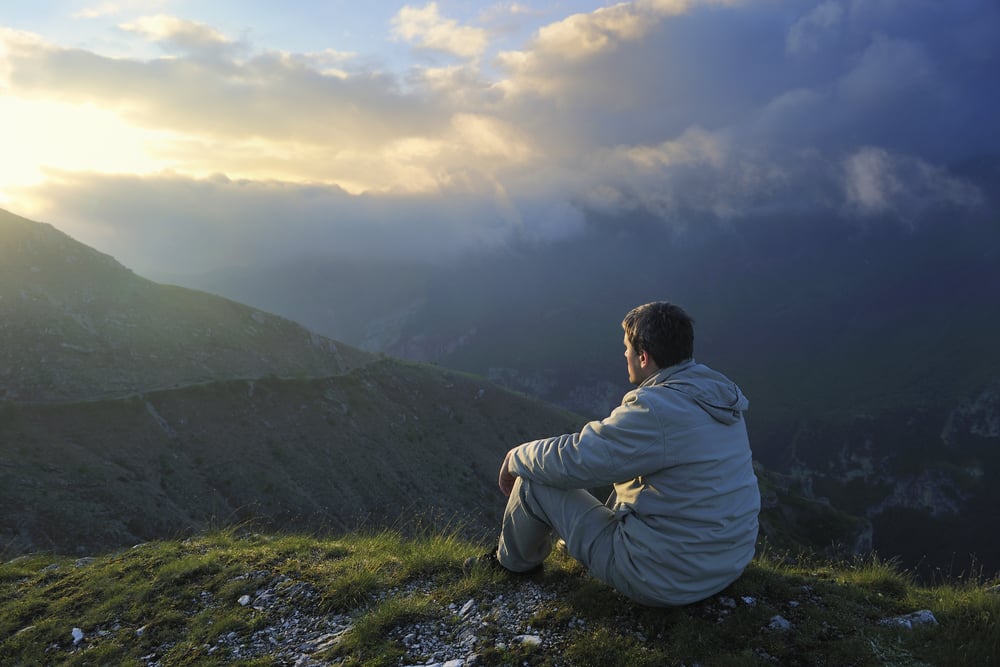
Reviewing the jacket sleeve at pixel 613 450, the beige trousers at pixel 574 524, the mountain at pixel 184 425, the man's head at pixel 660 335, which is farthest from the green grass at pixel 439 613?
the mountain at pixel 184 425

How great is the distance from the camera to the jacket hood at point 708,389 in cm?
485

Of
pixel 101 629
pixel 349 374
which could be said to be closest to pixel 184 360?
pixel 349 374

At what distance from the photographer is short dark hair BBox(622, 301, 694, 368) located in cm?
516

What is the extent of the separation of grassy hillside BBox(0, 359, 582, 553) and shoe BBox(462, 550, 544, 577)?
10.4 feet

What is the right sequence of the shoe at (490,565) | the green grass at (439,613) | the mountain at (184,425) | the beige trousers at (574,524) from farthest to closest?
1. the mountain at (184,425)
2. the shoe at (490,565)
3. the beige trousers at (574,524)
4. the green grass at (439,613)

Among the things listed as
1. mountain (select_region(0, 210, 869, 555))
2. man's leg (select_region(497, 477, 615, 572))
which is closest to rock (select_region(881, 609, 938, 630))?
man's leg (select_region(497, 477, 615, 572))

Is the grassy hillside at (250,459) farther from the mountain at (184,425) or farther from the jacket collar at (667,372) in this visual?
the jacket collar at (667,372)

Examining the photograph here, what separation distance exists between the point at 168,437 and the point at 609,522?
43916 millimetres

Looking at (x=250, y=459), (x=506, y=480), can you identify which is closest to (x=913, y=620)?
(x=506, y=480)

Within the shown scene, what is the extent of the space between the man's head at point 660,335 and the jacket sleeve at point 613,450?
1.55 ft

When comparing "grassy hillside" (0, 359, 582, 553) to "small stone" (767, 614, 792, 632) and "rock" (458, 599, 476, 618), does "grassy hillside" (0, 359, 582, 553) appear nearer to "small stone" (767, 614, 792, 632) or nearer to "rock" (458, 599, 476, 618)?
"rock" (458, 599, 476, 618)

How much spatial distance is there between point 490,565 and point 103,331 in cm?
4761

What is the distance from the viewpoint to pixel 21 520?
25766 millimetres

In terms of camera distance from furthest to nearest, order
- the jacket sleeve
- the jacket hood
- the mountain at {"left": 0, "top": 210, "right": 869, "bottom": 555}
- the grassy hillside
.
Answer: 1. the mountain at {"left": 0, "top": 210, "right": 869, "bottom": 555}
2. the grassy hillside
3. the jacket hood
4. the jacket sleeve
